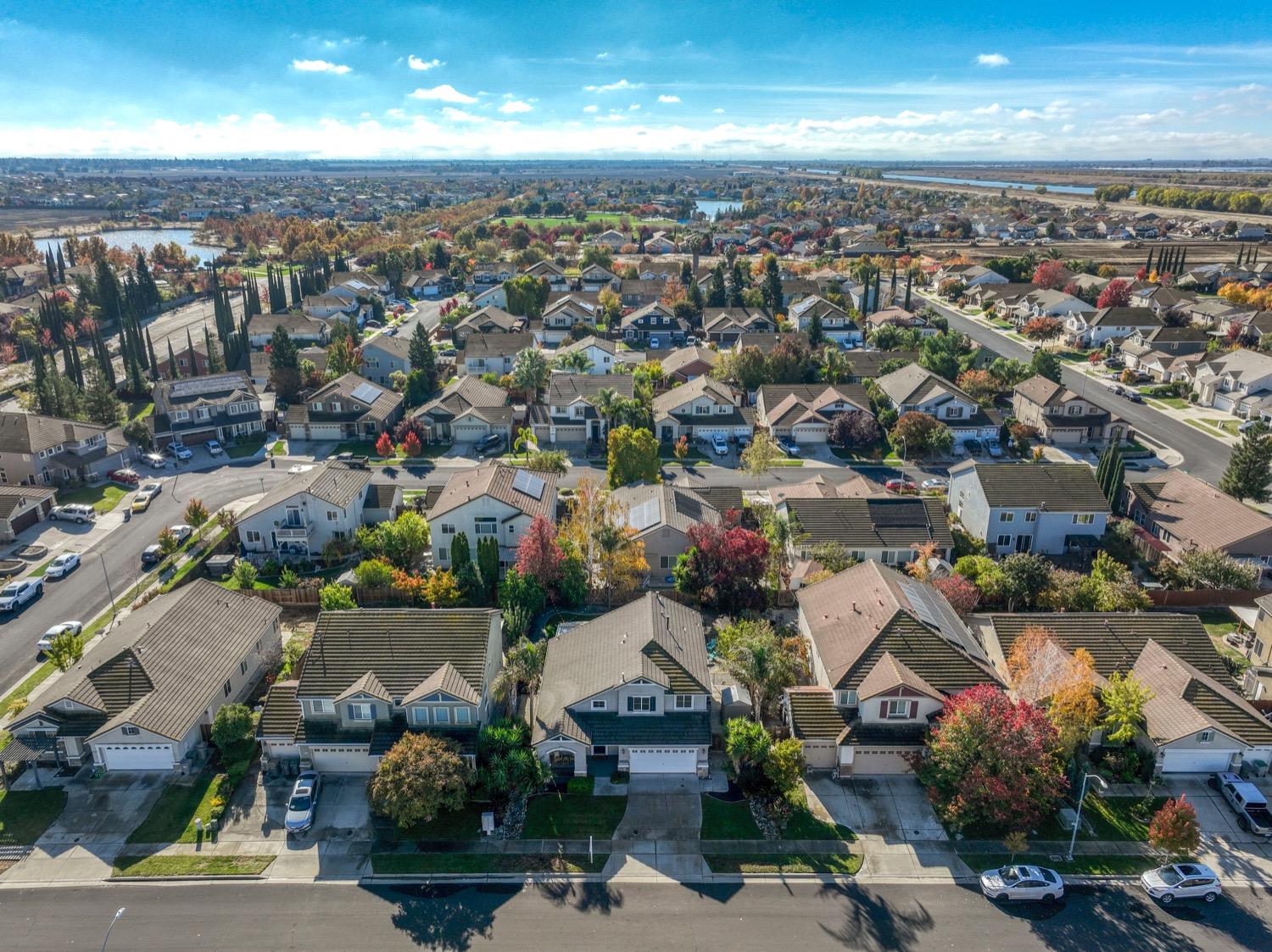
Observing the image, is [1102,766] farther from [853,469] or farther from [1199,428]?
[1199,428]

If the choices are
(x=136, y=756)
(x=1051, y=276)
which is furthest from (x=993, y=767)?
(x=1051, y=276)

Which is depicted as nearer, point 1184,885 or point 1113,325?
point 1184,885

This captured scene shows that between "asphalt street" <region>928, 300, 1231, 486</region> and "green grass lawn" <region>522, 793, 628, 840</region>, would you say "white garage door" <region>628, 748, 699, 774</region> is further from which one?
"asphalt street" <region>928, 300, 1231, 486</region>

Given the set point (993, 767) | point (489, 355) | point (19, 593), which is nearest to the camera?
point (993, 767)

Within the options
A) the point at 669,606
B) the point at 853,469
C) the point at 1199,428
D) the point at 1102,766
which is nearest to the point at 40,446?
the point at 669,606

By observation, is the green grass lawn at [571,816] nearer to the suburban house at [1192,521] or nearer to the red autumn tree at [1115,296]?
the suburban house at [1192,521]

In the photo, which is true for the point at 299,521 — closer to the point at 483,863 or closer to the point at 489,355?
the point at 483,863
